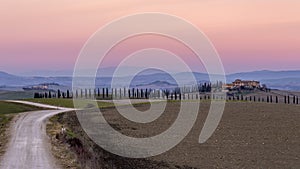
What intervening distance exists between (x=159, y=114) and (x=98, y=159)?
2908 centimetres

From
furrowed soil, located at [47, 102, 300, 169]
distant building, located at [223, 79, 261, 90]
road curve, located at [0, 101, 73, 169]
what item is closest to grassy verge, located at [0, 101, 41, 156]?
road curve, located at [0, 101, 73, 169]

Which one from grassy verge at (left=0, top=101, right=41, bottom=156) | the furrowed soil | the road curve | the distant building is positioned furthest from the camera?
the distant building

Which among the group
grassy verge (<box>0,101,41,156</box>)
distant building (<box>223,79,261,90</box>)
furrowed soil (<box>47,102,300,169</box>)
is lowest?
furrowed soil (<box>47,102,300,169</box>)

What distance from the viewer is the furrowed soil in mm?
26144

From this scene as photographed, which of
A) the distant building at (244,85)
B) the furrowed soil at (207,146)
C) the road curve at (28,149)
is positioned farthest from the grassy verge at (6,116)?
the distant building at (244,85)

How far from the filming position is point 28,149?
2556cm

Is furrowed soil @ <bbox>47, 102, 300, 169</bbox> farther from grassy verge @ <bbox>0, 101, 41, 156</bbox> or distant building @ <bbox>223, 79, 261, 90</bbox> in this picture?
distant building @ <bbox>223, 79, 261, 90</bbox>

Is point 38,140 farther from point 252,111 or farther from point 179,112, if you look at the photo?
point 252,111

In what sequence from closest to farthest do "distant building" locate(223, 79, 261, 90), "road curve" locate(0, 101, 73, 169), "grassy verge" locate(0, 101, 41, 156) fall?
"road curve" locate(0, 101, 73, 169), "grassy verge" locate(0, 101, 41, 156), "distant building" locate(223, 79, 261, 90)

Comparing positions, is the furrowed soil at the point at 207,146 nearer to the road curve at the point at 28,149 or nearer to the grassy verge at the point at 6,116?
the road curve at the point at 28,149

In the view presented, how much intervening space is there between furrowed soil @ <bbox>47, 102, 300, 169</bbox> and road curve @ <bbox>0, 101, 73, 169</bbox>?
65cm

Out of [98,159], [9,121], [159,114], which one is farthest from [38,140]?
[159,114]

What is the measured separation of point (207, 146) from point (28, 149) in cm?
1262

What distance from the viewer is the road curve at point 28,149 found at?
21359 mm
